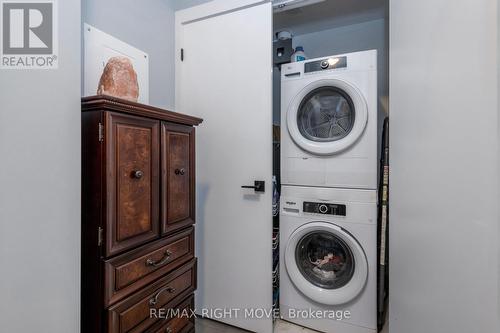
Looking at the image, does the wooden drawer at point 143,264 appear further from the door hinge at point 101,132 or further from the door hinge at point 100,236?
the door hinge at point 101,132

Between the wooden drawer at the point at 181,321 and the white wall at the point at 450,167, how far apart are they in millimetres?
965

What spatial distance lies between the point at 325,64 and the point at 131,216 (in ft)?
4.78

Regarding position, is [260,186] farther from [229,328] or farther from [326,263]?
[229,328]

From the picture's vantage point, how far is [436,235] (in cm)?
47

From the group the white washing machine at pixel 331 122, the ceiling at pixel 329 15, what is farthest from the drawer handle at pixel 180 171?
the ceiling at pixel 329 15

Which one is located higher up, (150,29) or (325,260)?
(150,29)

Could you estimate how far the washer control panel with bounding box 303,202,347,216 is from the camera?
1611mm

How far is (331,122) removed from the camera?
5.70 ft

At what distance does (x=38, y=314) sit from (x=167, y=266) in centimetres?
52

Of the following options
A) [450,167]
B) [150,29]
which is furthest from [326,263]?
[150,29]

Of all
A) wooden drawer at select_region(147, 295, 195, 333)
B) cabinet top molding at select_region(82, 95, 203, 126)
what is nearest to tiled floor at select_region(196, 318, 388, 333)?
wooden drawer at select_region(147, 295, 195, 333)

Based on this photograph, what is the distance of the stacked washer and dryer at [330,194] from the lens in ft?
5.08

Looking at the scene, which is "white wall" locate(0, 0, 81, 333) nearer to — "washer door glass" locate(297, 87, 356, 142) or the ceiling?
"washer door glass" locate(297, 87, 356, 142)

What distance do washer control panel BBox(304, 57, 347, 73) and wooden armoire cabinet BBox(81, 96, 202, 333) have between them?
0.95 metres
